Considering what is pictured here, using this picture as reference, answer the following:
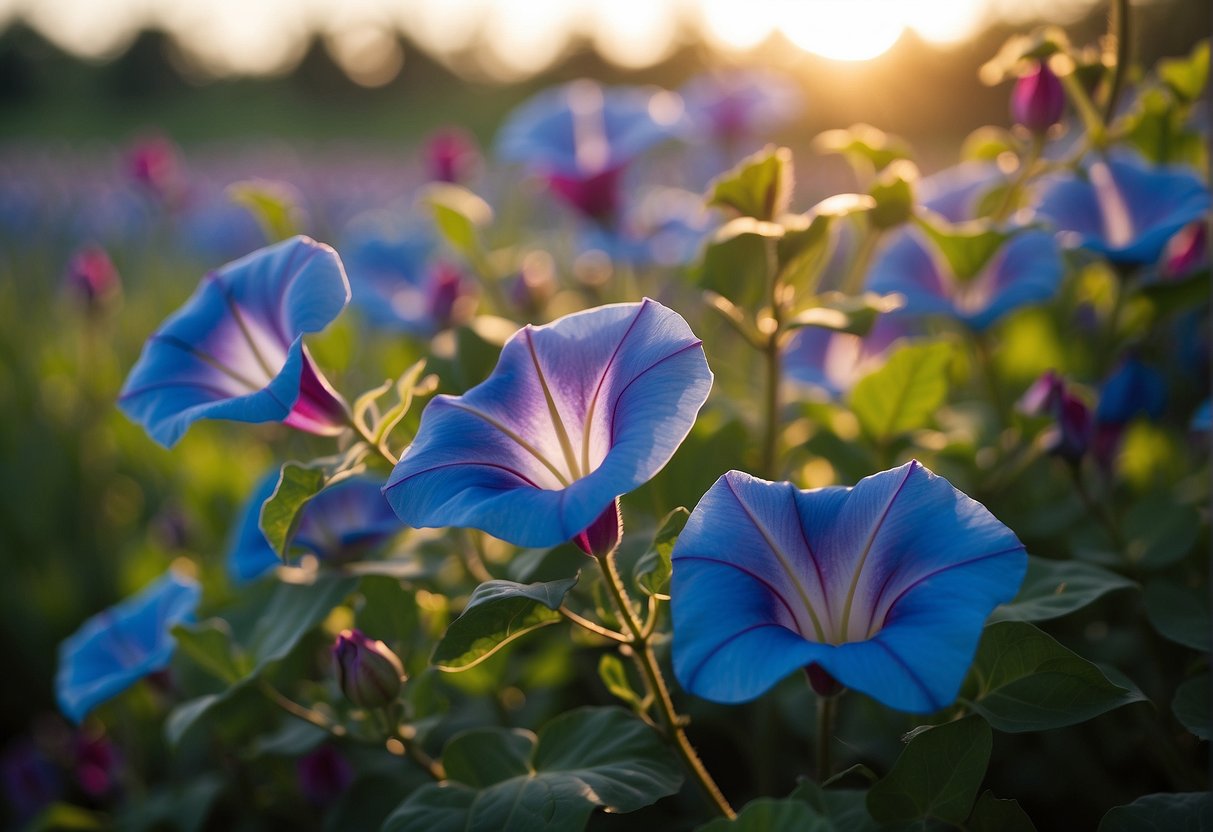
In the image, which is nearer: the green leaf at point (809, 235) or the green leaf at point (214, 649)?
the green leaf at point (809, 235)

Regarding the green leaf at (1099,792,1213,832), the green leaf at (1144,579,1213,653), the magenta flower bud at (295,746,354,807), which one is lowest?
the magenta flower bud at (295,746,354,807)

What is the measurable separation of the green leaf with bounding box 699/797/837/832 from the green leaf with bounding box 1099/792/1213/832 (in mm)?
271

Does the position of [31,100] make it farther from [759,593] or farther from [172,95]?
[759,593]

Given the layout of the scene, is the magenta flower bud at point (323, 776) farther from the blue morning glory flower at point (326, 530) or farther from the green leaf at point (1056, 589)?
the green leaf at point (1056, 589)

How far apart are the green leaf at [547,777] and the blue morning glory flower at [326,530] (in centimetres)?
30

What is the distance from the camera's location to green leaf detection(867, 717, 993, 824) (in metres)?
0.75

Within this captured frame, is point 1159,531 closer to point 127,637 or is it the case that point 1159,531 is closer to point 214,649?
point 214,649

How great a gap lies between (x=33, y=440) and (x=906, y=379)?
2.44 metres

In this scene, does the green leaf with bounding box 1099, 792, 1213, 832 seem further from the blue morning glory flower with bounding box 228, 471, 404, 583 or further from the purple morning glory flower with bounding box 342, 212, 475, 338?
the purple morning glory flower with bounding box 342, 212, 475, 338

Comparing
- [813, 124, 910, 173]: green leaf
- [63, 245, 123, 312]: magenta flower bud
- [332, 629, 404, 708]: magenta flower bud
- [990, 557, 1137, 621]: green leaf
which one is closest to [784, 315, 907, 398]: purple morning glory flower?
[813, 124, 910, 173]: green leaf

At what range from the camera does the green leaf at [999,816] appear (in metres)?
0.78

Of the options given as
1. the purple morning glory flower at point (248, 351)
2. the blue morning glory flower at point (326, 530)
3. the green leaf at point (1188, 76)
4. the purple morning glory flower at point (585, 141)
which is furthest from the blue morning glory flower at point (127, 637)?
the green leaf at point (1188, 76)

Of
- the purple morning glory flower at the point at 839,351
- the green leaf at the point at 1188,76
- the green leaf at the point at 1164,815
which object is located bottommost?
the green leaf at the point at 1164,815

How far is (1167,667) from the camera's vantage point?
121cm
